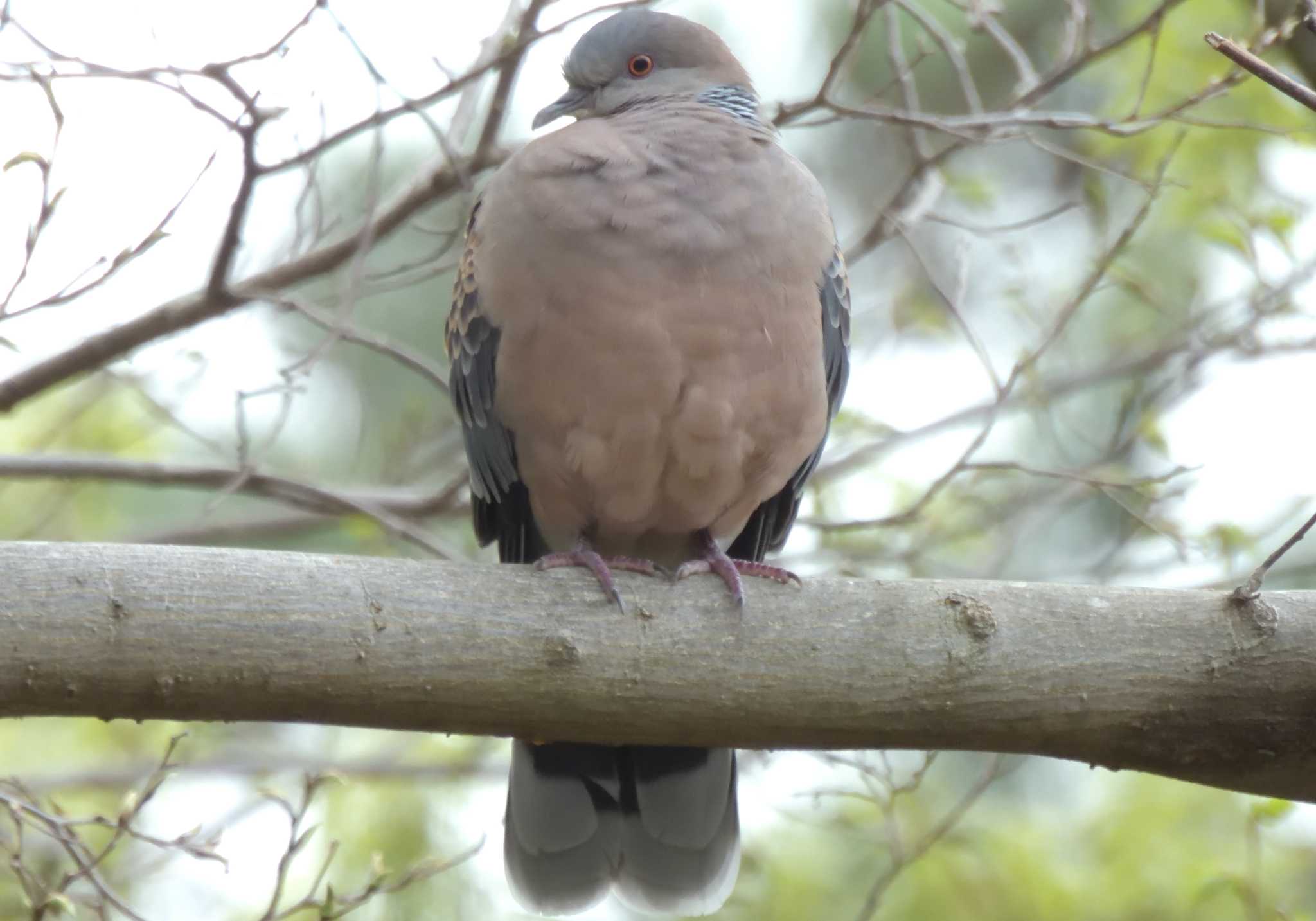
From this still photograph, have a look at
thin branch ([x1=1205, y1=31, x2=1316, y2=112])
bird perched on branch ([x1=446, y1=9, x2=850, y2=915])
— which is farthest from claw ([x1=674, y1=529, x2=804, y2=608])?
thin branch ([x1=1205, y1=31, x2=1316, y2=112])

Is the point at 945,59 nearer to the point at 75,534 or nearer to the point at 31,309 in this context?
the point at 75,534

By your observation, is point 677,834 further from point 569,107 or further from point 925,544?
point 569,107

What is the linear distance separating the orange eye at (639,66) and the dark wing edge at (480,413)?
61 cm

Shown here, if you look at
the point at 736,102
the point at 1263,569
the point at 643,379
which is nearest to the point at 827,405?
the point at 643,379

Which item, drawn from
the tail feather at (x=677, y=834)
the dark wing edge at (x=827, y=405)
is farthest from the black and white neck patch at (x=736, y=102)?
the tail feather at (x=677, y=834)

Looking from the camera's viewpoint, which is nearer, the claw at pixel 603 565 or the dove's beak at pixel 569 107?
the claw at pixel 603 565

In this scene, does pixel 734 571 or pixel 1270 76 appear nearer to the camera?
pixel 1270 76

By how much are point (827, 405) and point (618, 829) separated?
1.09m

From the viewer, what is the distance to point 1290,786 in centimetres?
266

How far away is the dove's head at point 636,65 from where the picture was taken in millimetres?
3691

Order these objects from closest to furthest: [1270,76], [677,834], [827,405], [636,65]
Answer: [1270,76] < [677,834] < [827,405] < [636,65]

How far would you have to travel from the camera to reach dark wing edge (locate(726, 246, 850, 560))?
133 inches

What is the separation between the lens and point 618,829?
3.28m

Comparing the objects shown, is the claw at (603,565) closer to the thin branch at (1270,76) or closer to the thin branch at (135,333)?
the thin branch at (135,333)
